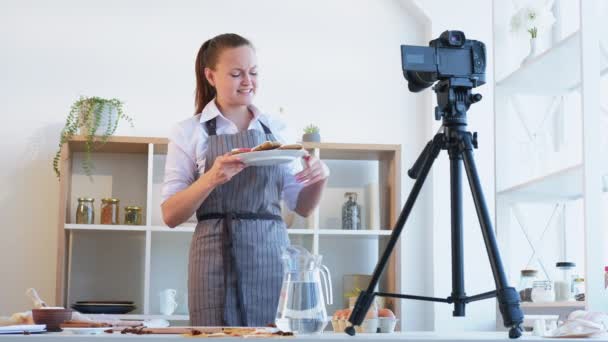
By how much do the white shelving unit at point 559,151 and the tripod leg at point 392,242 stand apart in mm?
1081

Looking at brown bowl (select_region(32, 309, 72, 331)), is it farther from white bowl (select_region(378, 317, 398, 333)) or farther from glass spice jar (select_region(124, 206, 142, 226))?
glass spice jar (select_region(124, 206, 142, 226))

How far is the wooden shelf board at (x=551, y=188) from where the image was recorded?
277 centimetres

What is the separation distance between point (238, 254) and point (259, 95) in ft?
7.51

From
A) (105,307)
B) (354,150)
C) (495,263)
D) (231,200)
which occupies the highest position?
(354,150)

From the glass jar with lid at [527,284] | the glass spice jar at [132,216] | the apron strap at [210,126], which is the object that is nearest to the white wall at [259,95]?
the glass spice jar at [132,216]

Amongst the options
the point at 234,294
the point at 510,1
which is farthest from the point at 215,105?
the point at 510,1

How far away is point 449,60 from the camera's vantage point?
1.62 m

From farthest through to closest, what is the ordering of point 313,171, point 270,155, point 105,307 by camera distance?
point 105,307 < point 313,171 < point 270,155

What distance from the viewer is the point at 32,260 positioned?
436cm

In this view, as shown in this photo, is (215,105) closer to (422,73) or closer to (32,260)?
(422,73)

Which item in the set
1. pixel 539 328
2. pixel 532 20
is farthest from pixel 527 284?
pixel 539 328

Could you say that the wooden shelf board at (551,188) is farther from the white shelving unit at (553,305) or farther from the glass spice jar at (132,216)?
the glass spice jar at (132,216)

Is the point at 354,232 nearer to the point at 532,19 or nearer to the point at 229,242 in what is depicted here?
the point at 532,19

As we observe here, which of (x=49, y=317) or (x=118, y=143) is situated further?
(x=118, y=143)
